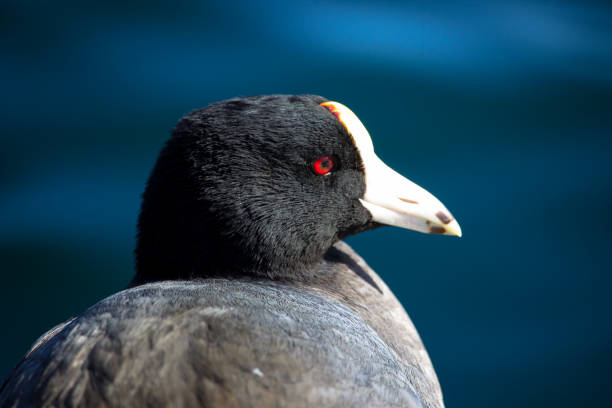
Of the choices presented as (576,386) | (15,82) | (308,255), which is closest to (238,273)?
(308,255)

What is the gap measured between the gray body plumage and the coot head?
165mm

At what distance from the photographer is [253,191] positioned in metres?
1.65

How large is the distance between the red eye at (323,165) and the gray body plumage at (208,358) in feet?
1.30

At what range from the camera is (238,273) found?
1715 millimetres

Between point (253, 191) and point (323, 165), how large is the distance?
234mm

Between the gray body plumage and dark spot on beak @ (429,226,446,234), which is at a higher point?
dark spot on beak @ (429,226,446,234)

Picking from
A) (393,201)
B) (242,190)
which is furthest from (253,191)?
(393,201)

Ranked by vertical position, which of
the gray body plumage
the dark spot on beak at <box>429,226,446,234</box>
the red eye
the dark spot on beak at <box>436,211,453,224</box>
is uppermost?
the red eye

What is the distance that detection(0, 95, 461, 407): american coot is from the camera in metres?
1.23

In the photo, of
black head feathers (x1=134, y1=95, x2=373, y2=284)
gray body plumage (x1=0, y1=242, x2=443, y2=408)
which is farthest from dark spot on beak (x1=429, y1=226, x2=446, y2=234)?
gray body plumage (x1=0, y1=242, x2=443, y2=408)

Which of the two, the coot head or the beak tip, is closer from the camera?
the coot head

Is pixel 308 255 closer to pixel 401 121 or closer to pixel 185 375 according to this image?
pixel 185 375

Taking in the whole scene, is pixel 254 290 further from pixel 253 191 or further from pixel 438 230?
pixel 438 230

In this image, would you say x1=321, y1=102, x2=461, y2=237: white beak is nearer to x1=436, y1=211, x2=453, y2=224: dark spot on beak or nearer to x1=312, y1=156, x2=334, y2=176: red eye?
x1=436, y1=211, x2=453, y2=224: dark spot on beak
